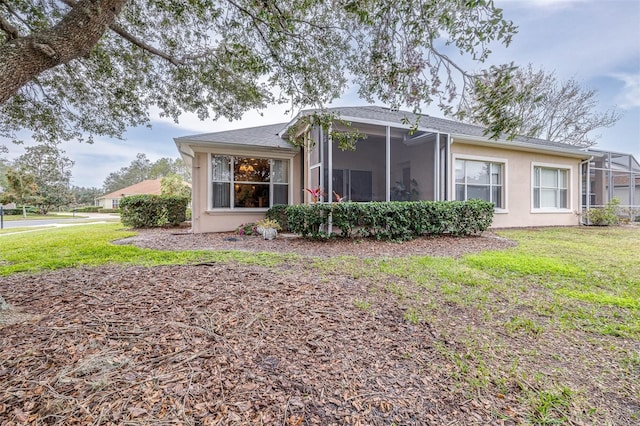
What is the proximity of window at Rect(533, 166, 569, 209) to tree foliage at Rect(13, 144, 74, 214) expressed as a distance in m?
41.0

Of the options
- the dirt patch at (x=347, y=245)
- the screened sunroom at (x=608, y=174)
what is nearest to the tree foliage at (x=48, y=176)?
the dirt patch at (x=347, y=245)

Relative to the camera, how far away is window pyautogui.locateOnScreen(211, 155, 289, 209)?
383 inches

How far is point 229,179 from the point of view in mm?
9828

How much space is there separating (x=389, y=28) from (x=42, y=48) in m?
4.38

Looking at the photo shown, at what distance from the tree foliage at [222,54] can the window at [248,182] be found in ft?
9.04

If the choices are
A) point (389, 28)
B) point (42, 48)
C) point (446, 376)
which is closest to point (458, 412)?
point (446, 376)

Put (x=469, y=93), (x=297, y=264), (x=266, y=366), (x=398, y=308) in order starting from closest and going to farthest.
Answer: 1. (x=266, y=366)
2. (x=398, y=308)
3. (x=469, y=93)
4. (x=297, y=264)

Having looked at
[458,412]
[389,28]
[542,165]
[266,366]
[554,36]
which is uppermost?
[554,36]

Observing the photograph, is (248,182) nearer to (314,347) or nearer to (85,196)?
(314,347)

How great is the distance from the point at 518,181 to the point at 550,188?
2.14 metres

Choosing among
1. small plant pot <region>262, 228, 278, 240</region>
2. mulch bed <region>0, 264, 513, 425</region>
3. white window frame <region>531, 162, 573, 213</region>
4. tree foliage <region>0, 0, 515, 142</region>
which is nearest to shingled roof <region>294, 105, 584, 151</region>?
white window frame <region>531, 162, 573, 213</region>

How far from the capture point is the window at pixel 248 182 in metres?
9.73

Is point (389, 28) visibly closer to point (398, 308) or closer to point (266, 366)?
point (398, 308)

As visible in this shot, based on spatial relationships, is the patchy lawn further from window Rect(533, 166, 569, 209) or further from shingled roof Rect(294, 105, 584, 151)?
window Rect(533, 166, 569, 209)
